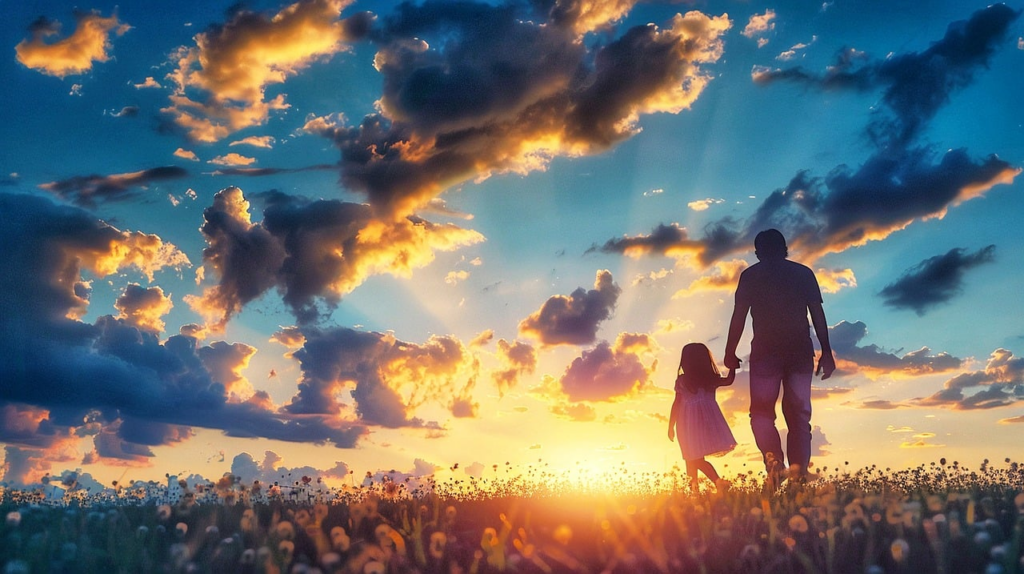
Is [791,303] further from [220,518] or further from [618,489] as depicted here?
[220,518]

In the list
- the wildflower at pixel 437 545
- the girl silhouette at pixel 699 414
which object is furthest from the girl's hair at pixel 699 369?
the wildflower at pixel 437 545

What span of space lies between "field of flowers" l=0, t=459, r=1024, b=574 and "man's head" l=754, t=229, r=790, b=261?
12.4 ft

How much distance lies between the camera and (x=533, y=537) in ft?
21.0

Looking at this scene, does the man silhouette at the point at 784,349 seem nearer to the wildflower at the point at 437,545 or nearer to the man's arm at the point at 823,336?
the man's arm at the point at 823,336

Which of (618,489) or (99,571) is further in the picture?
(618,489)

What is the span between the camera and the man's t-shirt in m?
11.0

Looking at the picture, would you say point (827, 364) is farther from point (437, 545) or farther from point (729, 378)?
point (437, 545)

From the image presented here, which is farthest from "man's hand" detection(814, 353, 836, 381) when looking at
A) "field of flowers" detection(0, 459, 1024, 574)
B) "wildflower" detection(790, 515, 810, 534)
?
"wildflower" detection(790, 515, 810, 534)

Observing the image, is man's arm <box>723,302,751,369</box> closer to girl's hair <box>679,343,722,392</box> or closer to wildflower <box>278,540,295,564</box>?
girl's hair <box>679,343,722,392</box>

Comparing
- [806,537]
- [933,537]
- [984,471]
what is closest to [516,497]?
[806,537]

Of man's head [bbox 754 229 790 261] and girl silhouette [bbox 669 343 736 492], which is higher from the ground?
man's head [bbox 754 229 790 261]

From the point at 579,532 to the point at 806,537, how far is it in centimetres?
188

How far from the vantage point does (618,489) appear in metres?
11.3

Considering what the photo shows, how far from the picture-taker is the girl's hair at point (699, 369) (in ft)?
39.0
